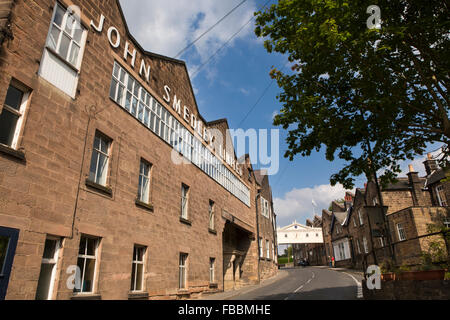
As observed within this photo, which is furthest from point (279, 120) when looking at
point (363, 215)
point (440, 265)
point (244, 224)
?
point (363, 215)

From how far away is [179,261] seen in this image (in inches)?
602

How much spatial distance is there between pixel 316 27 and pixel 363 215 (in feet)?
121

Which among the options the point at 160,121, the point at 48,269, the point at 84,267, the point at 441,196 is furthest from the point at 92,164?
the point at 441,196

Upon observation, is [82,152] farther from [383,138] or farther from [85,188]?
[383,138]

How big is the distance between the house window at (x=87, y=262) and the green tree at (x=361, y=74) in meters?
7.90

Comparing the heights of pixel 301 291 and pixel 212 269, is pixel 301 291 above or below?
below

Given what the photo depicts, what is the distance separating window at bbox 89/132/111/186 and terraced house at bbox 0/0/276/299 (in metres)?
0.05

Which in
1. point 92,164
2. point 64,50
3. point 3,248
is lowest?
point 3,248

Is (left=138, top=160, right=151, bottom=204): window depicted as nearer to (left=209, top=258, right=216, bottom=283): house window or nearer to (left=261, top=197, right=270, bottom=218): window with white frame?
(left=209, top=258, right=216, bottom=283): house window

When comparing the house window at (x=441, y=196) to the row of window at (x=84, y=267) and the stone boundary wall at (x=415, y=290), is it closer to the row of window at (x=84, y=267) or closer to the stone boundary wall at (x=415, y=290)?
the stone boundary wall at (x=415, y=290)

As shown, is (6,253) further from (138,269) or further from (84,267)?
(138,269)

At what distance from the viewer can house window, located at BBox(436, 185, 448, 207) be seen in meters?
31.0

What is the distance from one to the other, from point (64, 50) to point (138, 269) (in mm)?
8783

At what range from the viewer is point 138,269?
39.4ft
